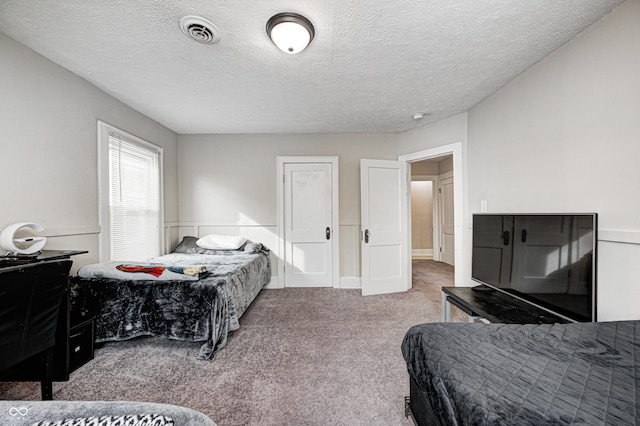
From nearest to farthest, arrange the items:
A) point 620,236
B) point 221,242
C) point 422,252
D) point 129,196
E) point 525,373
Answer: point 525,373
point 620,236
point 129,196
point 221,242
point 422,252

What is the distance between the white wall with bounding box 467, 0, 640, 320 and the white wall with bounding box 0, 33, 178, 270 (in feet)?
13.3

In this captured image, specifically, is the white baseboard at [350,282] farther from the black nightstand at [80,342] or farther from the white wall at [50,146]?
the white wall at [50,146]

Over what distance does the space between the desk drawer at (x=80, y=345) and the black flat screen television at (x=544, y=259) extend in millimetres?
3424

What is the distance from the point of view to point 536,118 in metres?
2.09

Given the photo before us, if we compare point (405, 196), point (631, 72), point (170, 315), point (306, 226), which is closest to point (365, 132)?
point (405, 196)

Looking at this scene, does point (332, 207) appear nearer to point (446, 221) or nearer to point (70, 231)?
point (70, 231)

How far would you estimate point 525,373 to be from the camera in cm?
91

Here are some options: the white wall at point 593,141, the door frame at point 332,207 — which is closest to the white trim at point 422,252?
the door frame at point 332,207

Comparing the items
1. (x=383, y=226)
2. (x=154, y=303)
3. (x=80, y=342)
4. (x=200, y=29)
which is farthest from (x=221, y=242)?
(x=200, y=29)

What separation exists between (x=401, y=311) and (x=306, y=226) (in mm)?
1845

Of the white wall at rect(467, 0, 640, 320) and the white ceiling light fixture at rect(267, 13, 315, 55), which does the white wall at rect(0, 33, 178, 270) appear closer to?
the white ceiling light fixture at rect(267, 13, 315, 55)

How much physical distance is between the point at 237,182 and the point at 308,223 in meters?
1.33

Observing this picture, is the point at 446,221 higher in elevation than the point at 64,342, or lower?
higher

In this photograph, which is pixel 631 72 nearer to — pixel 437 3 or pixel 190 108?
pixel 437 3
